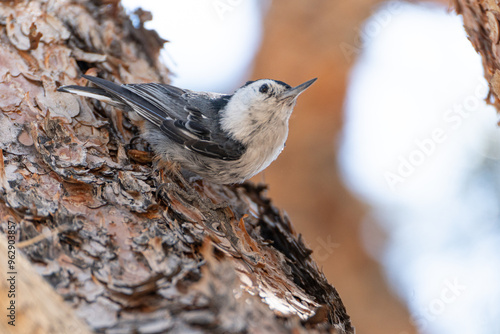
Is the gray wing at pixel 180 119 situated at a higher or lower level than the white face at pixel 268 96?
lower

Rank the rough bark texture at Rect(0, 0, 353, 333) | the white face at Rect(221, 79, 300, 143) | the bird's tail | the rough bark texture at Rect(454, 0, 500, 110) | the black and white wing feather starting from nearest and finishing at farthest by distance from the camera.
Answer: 1. the rough bark texture at Rect(0, 0, 353, 333)
2. the rough bark texture at Rect(454, 0, 500, 110)
3. the bird's tail
4. the black and white wing feather
5. the white face at Rect(221, 79, 300, 143)

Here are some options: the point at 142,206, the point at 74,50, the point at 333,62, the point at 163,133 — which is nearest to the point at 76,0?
the point at 74,50

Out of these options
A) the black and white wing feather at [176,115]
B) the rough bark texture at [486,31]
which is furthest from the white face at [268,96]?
the rough bark texture at [486,31]

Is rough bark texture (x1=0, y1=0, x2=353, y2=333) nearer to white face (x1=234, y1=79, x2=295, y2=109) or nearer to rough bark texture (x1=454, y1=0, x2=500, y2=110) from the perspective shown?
white face (x1=234, y1=79, x2=295, y2=109)

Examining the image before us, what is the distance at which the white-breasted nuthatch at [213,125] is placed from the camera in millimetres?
2279

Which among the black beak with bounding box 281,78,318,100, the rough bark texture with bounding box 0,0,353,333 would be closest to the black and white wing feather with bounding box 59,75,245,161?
the rough bark texture with bounding box 0,0,353,333

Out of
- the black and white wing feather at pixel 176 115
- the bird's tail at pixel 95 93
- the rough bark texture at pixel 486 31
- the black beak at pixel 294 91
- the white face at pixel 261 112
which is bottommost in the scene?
the bird's tail at pixel 95 93

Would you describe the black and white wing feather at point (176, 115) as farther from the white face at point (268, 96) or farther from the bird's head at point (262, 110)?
the white face at point (268, 96)

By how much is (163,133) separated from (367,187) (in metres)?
1.63

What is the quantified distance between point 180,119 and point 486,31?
4.91 feet

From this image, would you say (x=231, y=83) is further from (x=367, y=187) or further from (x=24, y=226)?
(x=24, y=226)

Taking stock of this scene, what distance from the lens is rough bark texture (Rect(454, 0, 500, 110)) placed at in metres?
1.83

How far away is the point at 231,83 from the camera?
11.6 feet

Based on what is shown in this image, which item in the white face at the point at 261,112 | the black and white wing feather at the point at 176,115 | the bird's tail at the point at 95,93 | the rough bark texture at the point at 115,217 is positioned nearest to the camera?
the rough bark texture at the point at 115,217
